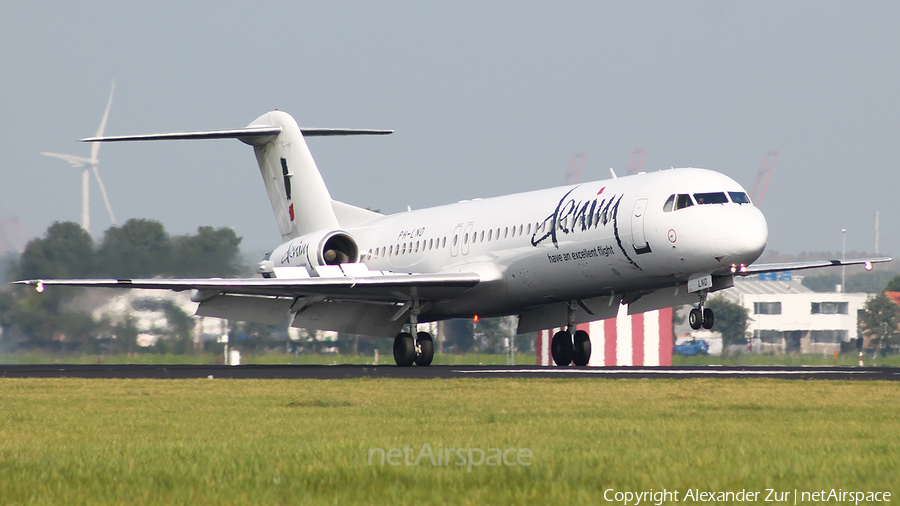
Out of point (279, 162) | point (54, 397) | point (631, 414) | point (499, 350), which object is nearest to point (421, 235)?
point (279, 162)

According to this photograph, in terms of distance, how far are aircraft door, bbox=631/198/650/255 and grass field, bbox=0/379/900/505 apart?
21.3 feet

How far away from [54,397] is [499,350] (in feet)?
113

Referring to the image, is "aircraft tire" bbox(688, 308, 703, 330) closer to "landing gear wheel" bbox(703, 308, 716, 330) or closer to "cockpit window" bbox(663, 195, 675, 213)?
"landing gear wheel" bbox(703, 308, 716, 330)

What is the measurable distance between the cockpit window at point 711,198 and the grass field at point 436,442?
6463 mm

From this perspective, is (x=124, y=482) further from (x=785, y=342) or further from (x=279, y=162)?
(x=785, y=342)

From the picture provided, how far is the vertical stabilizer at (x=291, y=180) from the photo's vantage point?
1277 inches

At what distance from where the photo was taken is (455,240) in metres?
27.2

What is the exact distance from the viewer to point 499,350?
159 feet

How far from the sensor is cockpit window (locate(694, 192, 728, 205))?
2152 cm
